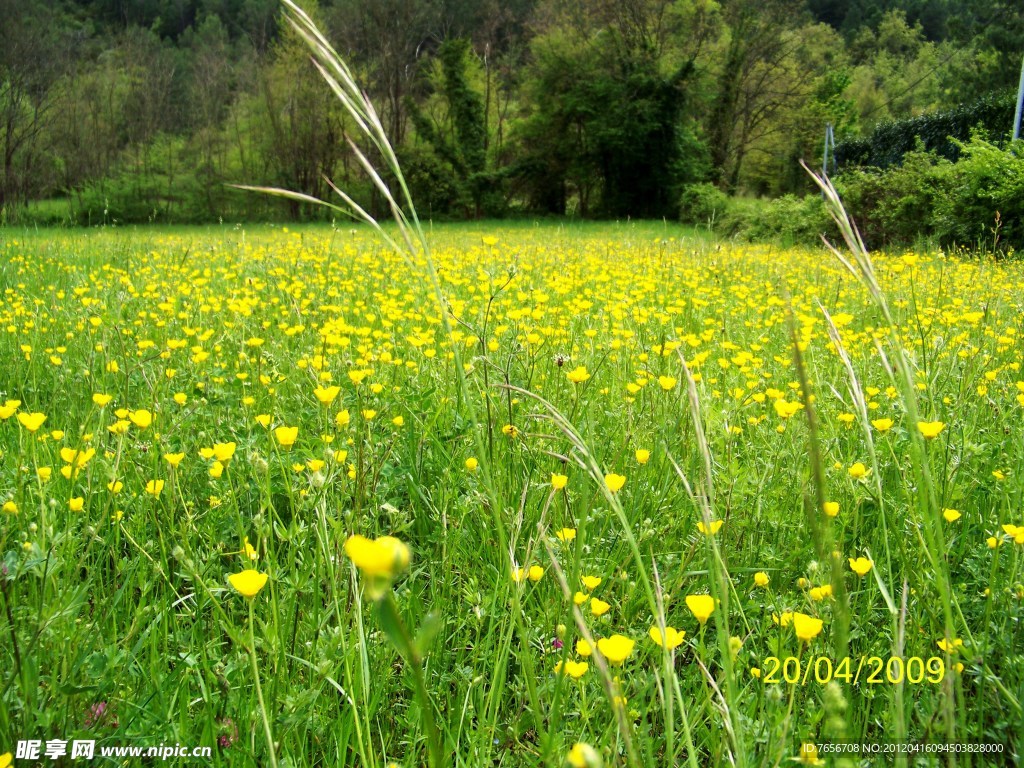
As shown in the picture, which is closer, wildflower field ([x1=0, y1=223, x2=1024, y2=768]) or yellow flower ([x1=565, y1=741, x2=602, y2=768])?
yellow flower ([x1=565, y1=741, x2=602, y2=768])

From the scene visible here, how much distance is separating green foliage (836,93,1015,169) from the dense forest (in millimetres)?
7672

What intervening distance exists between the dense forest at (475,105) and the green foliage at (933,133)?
7672 mm

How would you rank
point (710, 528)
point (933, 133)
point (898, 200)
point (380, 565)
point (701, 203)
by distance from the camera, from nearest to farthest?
point (380, 565), point (710, 528), point (898, 200), point (933, 133), point (701, 203)

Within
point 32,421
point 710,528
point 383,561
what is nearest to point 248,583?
point 710,528

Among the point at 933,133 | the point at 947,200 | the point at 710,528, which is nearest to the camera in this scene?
the point at 710,528

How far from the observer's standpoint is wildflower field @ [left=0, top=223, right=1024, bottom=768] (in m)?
0.88

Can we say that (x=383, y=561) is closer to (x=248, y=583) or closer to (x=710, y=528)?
(x=710, y=528)

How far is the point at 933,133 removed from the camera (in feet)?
44.0

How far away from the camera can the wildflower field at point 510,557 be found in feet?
2.88

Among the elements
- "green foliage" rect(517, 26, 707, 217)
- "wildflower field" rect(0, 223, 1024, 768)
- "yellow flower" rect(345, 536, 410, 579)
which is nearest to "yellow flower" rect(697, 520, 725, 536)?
"wildflower field" rect(0, 223, 1024, 768)

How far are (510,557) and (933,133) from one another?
627 inches

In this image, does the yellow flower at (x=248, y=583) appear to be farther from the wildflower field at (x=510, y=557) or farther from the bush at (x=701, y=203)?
the bush at (x=701, y=203)

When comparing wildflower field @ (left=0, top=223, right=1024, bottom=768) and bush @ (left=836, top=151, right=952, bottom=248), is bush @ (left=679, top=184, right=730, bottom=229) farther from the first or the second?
wildflower field @ (left=0, top=223, right=1024, bottom=768)

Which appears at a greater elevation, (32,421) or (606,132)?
(606,132)
